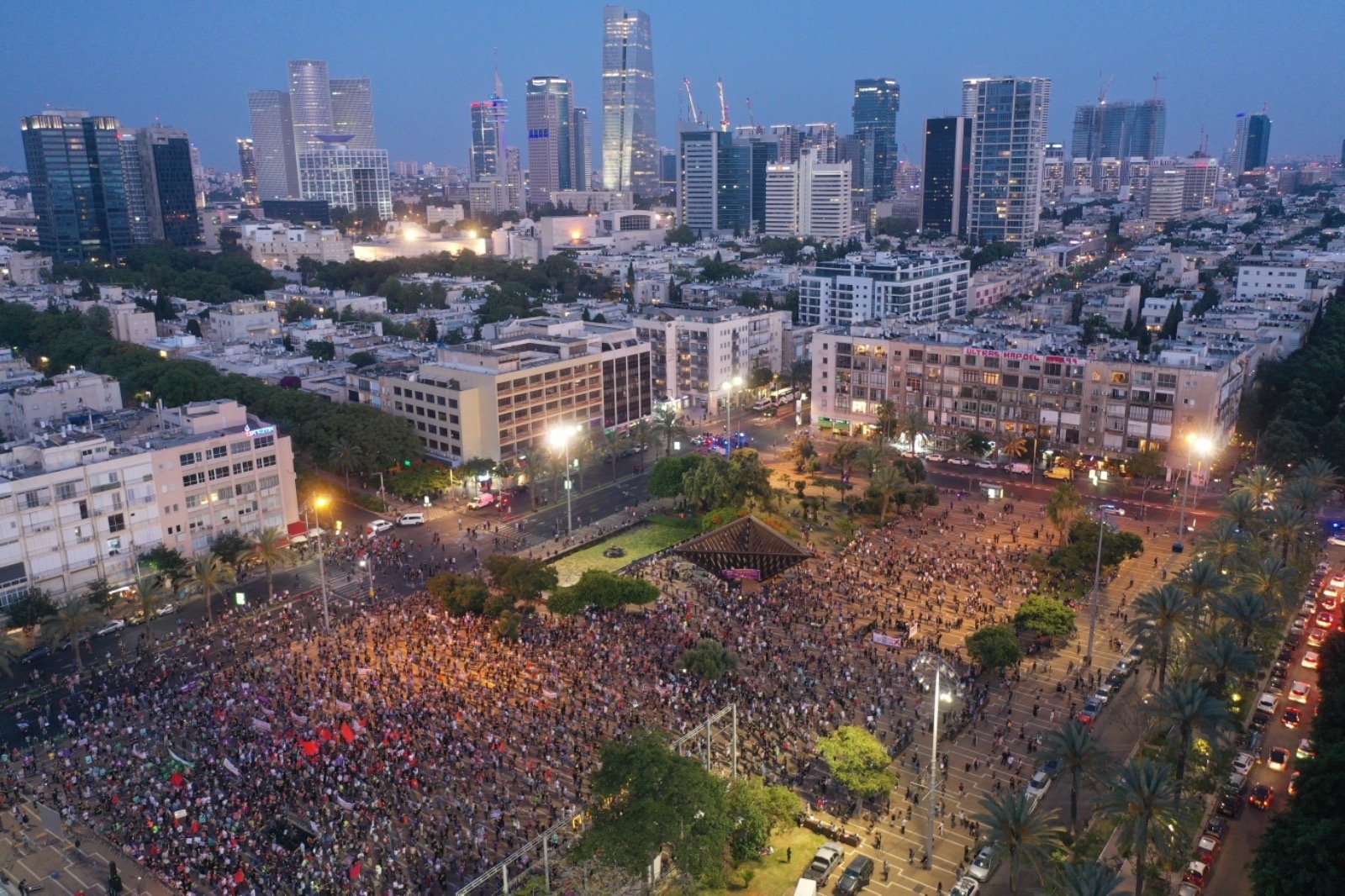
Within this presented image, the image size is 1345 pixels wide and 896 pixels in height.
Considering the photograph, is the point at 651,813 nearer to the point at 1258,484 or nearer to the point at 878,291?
the point at 1258,484

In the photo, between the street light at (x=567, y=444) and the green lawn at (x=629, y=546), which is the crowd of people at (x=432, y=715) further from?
the street light at (x=567, y=444)

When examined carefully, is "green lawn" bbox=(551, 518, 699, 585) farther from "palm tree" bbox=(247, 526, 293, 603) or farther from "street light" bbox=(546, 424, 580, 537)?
"palm tree" bbox=(247, 526, 293, 603)

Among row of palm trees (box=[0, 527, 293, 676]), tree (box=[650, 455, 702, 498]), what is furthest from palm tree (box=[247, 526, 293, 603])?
tree (box=[650, 455, 702, 498])

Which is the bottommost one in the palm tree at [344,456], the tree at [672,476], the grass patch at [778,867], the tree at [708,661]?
the grass patch at [778,867]

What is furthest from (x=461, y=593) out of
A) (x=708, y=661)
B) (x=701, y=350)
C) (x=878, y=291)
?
(x=878, y=291)

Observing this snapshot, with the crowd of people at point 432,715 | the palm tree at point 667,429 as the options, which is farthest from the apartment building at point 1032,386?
the crowd of people at point 432,715

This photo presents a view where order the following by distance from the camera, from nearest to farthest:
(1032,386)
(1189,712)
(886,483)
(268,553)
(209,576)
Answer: (1189,712), (209,576), (268,553), (886,483), (1032,386)
